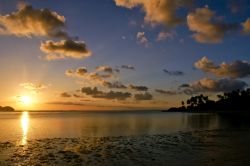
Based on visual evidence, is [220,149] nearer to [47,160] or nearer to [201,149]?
[201,149]

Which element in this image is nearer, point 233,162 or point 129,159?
point 233,162

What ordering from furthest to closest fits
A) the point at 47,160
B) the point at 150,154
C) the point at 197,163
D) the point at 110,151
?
the point at 110,151 → the point at 150,154 → the point at 47,160 → the point at 197,163

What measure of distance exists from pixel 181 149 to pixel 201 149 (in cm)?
233

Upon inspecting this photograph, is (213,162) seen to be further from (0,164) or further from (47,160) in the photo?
(0,164)

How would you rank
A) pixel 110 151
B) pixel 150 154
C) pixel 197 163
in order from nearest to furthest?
pixel 197 163
pixel 150 154
pixel 110 151

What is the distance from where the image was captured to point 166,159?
87.5 feet

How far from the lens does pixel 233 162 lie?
81.4 feet

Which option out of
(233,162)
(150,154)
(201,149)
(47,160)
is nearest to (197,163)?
(233,162)

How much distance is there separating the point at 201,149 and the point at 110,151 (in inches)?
413

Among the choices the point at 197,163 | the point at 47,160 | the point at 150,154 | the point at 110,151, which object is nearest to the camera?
the point at 197,163

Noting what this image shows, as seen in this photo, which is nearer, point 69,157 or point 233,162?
point 233,162

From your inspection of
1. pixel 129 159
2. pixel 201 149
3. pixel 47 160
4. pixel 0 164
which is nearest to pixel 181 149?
pixel 201 149

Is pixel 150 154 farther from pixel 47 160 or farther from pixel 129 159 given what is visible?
pixel 47 160

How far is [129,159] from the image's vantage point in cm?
2667
